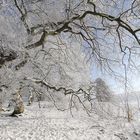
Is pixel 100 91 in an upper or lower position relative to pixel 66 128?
upper

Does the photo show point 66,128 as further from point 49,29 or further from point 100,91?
point 49,29

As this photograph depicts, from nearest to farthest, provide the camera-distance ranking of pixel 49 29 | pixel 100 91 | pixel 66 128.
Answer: pixel 49 29, pixel 100 91, pixel 66 128

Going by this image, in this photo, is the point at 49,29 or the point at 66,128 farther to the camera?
the point at 66,128

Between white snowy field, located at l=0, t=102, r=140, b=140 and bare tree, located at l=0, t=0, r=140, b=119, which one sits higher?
bare tree, located at l=0, t=0, r=140, b=119

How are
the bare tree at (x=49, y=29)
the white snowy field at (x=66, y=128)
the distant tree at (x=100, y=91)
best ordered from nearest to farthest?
the bare tree at (x=49, y=29) < the distant tree at (x=100, y=91) < the white snowy field at (x=66, y=128)

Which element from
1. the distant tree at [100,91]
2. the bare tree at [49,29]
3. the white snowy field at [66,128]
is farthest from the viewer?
the white snowy field at [66,128]

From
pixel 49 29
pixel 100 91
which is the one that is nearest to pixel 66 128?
pixel 100 91

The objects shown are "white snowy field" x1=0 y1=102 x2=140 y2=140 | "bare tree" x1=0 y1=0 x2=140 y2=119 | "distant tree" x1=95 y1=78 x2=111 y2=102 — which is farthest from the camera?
"white snowy field" x1=0 y1=102 x2=140 y2=140

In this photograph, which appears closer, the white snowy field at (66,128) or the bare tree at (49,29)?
the bare tree at (49,29)

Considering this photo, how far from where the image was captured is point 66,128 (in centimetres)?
1673

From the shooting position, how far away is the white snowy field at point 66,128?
14470 mm

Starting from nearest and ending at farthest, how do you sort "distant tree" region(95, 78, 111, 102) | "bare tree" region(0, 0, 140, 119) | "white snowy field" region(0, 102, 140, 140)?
"bare tree" region(0, 0, 140, 119), "distant tree" region(95, 78, 111, 102), "white snowy field" region(0, 102, 140, 140)

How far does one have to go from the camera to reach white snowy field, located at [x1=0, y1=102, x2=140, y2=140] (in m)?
14.5

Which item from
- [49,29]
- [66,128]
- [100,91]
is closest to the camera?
[49,29]
